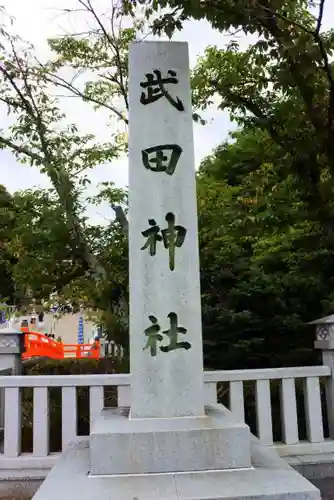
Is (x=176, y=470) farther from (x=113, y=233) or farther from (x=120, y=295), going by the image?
(x=113, y=233)

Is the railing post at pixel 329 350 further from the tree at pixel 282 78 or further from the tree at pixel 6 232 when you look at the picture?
the tree at pixel 6 232

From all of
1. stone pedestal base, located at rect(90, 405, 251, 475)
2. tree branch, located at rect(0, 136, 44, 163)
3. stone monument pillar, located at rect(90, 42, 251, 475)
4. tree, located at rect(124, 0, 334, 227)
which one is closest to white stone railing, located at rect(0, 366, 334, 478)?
stone monument pillar, located at rect(90, 42, 251, 475)

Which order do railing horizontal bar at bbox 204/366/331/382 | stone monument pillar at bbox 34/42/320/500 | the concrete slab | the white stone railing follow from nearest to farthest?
the concrete slab < stone monument pillar at bbox 34/42/320/500 < the white stone railing < railing horizontal bar at bbox 204/366/331/382

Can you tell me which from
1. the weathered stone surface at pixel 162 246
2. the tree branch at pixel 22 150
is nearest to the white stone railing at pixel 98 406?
the weathered stone surface at pixel 162 246

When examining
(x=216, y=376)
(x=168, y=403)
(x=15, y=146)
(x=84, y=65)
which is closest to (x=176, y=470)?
(x=168, y=403)

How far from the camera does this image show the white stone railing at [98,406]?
11.5 feet

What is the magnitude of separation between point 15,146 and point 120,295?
100 inches

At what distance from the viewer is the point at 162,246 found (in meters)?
2.85

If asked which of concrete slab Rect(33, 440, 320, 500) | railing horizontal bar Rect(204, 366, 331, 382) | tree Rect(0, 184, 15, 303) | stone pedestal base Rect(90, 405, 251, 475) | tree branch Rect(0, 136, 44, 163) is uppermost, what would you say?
tree branch Rect(0, 136, 44, 163)

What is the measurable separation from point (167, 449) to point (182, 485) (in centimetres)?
23

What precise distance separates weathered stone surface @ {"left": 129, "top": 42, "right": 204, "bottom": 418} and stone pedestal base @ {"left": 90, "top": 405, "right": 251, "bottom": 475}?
23 cm

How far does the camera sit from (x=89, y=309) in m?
6.55

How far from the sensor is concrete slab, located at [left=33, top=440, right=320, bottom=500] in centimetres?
210

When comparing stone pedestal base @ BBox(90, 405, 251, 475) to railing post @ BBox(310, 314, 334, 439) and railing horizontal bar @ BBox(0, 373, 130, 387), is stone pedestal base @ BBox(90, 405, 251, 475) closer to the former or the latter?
railing horizontal bar @ BBox(0, 373, 130, 387)
